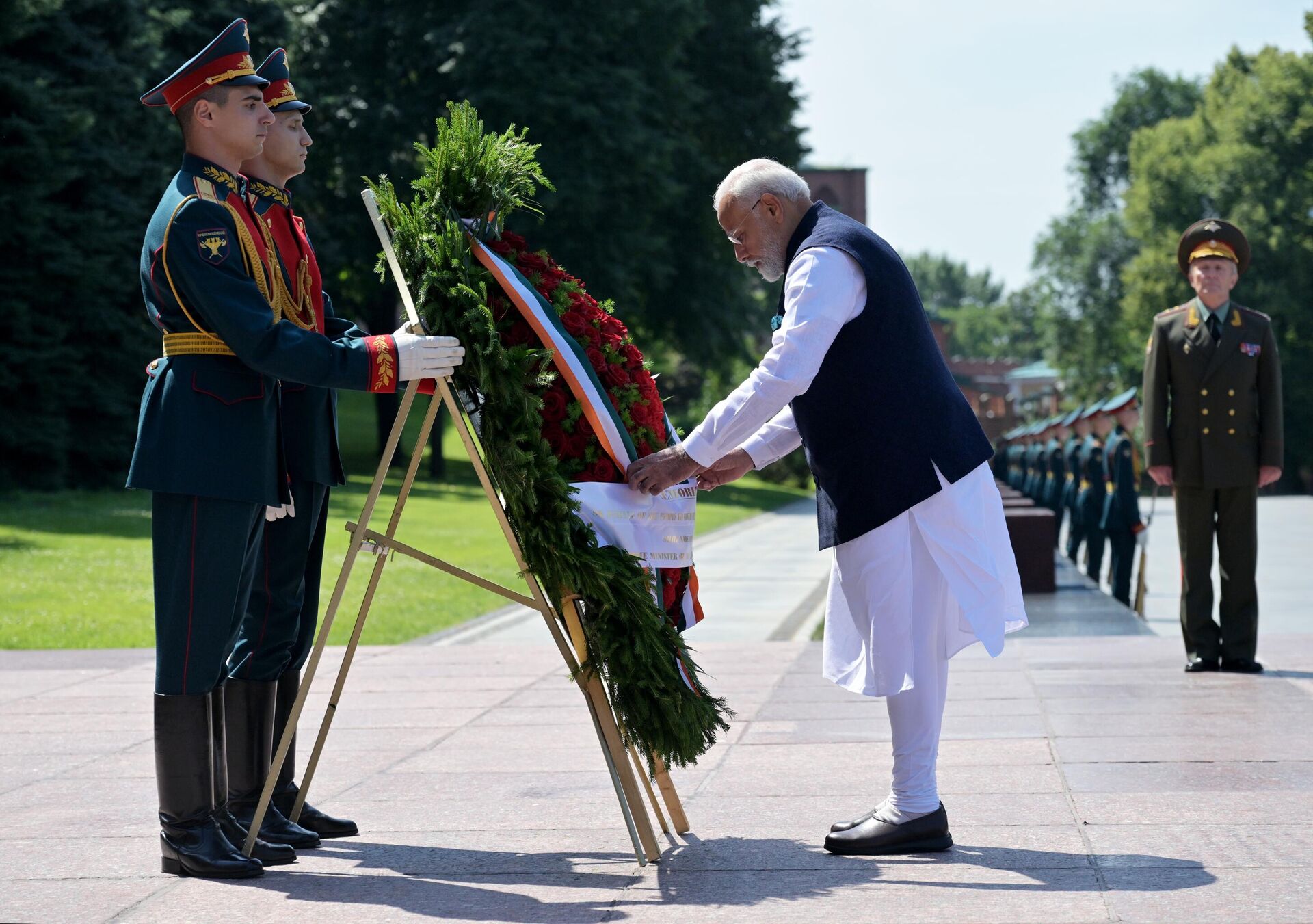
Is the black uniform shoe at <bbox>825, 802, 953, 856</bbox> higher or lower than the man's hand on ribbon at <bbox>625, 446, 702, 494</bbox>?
lower

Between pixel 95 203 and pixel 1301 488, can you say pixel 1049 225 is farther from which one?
pixel 95 203

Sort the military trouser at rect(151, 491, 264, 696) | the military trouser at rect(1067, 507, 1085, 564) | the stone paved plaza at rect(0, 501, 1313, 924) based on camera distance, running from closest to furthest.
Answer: the stone paved plaza at rect(0, 501, 1313, 924)
the military trouser at rect(151, 491, 264, 696)
the military trouser at rect(1067, 507, 1085, 564)

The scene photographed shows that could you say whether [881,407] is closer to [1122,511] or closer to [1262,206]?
[1122,511]

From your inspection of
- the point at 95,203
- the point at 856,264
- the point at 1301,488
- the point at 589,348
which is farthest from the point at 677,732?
the point at 1301,488

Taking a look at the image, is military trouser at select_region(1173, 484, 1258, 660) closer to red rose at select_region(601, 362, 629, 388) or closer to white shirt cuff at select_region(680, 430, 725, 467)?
white shirt cuff at select_region(680, 430, 725, 467)

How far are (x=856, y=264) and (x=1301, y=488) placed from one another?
5620 cm

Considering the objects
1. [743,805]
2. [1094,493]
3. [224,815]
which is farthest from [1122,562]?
[224,815]

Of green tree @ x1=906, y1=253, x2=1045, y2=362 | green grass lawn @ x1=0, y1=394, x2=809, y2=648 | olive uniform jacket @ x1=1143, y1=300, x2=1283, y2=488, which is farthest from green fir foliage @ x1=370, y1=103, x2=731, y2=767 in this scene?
green tree @ x1=906, y1=253, x2=1045, y2=362

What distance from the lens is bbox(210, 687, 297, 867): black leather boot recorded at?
4766 millimetres

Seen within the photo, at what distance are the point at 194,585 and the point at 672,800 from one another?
155 cm

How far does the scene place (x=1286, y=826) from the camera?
477 centimetres

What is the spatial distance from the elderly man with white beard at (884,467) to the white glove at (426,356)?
0.62 m

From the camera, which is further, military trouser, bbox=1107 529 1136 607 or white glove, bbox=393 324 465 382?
military trouser, bbox=1107 529 1136 607

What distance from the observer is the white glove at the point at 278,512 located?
485cm
